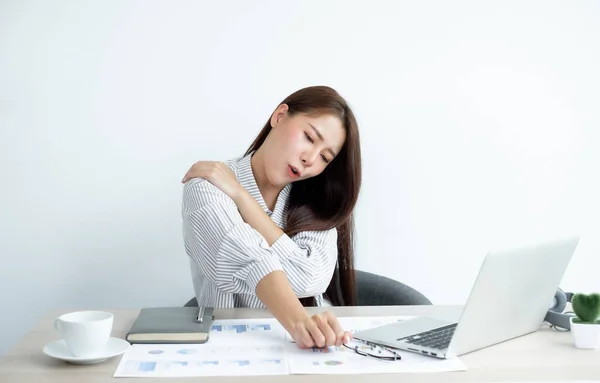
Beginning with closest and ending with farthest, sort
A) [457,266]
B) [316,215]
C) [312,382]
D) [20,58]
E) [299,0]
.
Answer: [312,382] < [316,215] < [20,58] < [299,0] < [457,266]

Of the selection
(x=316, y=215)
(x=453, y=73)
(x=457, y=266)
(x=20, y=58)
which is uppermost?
(x=453, y=73)

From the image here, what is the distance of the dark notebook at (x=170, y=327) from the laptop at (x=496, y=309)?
315mm

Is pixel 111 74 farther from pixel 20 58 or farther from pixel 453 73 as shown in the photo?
pixel 453 73

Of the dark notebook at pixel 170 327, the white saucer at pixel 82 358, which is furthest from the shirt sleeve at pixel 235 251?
the white saucer at pixel 82 358

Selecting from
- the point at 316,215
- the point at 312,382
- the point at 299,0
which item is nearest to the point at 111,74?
the point at 299,0

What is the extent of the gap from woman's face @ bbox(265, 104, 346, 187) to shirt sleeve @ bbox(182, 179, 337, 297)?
216 millimetres

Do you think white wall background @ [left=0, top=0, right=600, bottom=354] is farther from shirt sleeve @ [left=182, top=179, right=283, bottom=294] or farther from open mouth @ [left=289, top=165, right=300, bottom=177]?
shirt sleeve @ [left=182, top=179, right=283, bottom=294]

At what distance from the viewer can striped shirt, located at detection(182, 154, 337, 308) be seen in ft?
5.11

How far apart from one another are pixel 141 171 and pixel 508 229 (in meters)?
1.51

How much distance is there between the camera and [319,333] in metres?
1.28

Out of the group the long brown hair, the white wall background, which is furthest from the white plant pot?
the white wall background

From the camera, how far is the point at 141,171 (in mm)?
2545

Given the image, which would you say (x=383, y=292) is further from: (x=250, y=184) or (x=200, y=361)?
(x=200, y=361)

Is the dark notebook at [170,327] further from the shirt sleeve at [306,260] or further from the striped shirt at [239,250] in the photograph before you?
the shirt sleeve at [306,260]
